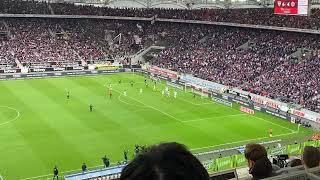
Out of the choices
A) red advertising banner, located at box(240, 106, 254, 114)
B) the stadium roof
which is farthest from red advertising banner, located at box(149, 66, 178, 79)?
the stadium roof

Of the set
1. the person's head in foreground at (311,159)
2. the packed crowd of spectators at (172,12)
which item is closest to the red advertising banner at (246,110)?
the packed crowd of spectators at (172,12)

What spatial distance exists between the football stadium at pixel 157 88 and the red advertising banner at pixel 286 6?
0.12 metres

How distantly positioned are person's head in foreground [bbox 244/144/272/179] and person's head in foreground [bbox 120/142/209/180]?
9.19 ft

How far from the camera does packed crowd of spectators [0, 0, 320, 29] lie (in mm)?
63188

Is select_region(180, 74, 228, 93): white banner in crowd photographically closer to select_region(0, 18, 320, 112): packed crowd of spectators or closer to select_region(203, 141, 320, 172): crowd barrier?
select_region(0, 18, 320, 112): packed crowd of spectators

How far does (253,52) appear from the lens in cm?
6419

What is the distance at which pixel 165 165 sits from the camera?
2297 mm

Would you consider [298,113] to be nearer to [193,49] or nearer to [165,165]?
[193,49]

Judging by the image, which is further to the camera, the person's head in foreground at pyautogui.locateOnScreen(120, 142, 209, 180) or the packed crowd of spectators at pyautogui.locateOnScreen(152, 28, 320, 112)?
the packed crowd of spectators at pyautogui.locateOnScreen(152, 28, 320, 112)

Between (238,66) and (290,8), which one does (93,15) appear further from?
Answer: (290,8)

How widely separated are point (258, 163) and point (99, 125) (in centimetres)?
3515

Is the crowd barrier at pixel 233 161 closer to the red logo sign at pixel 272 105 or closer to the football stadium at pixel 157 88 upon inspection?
the football stadium at pixel 157 88

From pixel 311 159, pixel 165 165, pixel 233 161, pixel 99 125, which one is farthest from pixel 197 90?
pixel 165 165

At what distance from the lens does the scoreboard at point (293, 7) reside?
45.6m
